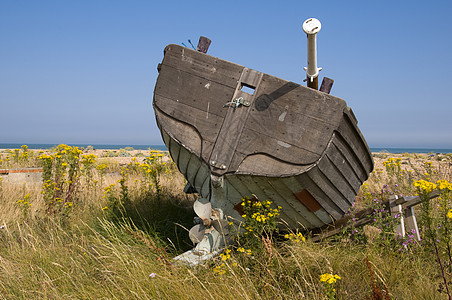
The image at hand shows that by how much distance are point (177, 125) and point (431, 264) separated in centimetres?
293

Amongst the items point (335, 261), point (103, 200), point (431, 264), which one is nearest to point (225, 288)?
point (335, 261)

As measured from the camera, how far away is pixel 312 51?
299 cm

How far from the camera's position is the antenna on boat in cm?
280

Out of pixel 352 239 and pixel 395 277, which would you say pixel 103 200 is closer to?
pixel 352 239

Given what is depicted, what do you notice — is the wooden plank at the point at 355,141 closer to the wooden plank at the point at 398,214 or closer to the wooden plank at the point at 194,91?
the wooden plank at the point at 398,214

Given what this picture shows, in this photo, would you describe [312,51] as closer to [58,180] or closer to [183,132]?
[183,132]

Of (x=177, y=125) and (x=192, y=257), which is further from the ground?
(x=177, y=125)

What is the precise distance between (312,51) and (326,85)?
0.35 meters

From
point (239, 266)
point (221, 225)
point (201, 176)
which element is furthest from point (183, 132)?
point (239, 266)

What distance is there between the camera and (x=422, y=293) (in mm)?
2545

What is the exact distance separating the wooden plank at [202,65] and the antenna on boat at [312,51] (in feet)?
2.24

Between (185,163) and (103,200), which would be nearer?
(185,163)

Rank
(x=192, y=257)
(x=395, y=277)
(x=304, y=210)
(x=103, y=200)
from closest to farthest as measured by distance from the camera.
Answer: (x=395, y=277) < (x=192, y=257) < (x=304, y=210) < (x=103, y=200)

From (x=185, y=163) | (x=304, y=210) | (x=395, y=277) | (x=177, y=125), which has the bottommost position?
(x=395, y=277)
